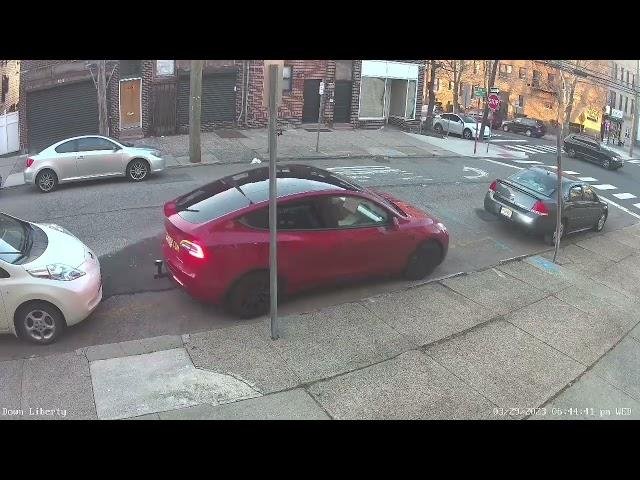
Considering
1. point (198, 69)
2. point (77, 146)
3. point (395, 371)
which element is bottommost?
point (395, 371)

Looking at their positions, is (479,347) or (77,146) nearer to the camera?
(479,347)

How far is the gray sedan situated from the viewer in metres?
12.1

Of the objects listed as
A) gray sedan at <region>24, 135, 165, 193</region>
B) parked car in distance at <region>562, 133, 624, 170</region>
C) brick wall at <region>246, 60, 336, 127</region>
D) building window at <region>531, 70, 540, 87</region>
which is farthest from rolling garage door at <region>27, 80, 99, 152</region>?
building window at <region>531, 70, 540, 87</region>

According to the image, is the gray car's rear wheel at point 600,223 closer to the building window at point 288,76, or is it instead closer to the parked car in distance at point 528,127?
the building window at point 288,76

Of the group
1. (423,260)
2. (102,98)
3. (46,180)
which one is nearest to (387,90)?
(102,98)

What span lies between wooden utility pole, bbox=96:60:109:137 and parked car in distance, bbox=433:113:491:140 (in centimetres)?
1825

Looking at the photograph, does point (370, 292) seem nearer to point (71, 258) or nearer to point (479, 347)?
point (479, 347)

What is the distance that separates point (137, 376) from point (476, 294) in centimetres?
460

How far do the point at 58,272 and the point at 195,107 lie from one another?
1085cm

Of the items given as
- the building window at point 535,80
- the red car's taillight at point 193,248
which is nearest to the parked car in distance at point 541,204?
the red car's taillight at point 193,248

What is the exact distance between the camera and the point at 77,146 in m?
12.6

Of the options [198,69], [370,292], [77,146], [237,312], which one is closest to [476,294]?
[370,292]

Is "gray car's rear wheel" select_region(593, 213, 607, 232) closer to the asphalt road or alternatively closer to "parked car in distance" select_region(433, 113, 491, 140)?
the asphalt road

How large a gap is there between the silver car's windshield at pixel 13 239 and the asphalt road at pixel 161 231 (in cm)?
88
